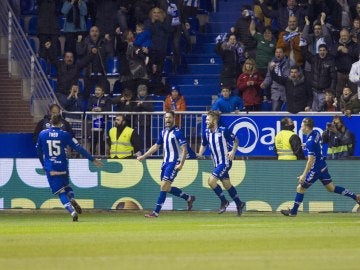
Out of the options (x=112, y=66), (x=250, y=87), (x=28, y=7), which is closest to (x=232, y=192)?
(x=250, y=87)

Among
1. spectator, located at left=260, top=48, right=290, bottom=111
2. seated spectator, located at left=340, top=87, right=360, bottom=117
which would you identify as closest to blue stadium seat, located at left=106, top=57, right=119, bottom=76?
spectator, located at left=260, top=48, right=290, bottom=111

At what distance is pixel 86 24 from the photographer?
36.1 meters

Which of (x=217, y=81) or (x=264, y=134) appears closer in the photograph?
(x=264, y=134)

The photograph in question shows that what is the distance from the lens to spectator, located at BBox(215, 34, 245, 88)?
32562 mm

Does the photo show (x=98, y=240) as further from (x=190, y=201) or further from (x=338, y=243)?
(x=190, y=201)

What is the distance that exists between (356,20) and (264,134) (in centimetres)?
371

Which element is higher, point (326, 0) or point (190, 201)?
point (326, 0)

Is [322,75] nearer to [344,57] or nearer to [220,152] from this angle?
[344,57]

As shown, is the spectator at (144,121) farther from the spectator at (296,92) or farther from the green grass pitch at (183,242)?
the spectator at (296,92)

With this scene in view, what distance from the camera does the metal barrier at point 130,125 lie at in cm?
3083

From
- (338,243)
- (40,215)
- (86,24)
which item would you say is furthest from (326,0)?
(338,243)

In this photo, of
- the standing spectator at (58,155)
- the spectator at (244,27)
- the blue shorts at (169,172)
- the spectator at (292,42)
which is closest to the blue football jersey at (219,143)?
the blue shorts at (169,172)

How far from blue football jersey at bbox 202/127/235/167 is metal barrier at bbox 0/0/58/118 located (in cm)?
669

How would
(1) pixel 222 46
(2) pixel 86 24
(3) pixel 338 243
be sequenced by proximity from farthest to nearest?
(2) pixel 86 24 < (1) pixel 222 46 < (3) pixel 338 243
